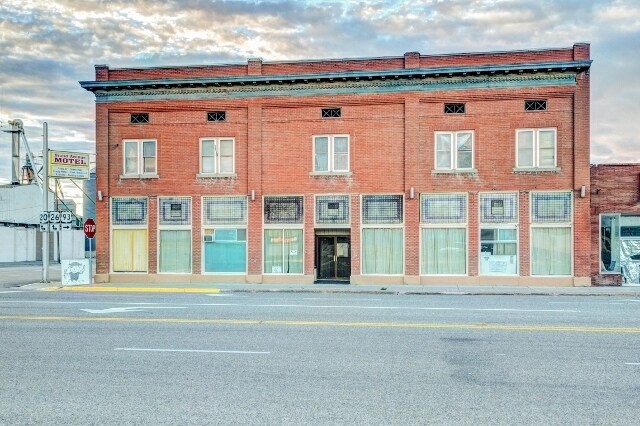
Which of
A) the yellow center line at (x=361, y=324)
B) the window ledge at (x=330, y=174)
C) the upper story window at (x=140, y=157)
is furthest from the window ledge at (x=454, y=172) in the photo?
the yellow center line at (x=361, y=324)

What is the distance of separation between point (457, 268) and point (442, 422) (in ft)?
69.2

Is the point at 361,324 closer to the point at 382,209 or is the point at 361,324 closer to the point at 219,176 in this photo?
the point at 382,209

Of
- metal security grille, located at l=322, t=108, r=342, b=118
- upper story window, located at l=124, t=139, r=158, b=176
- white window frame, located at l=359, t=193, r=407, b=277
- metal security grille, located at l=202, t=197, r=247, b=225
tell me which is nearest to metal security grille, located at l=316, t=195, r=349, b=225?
white window frame, located at l=359, t=193, r=407, b=277

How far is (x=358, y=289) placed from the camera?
25.2 meters

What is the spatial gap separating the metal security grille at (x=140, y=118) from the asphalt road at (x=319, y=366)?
572 inches

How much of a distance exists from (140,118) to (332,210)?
1071cm

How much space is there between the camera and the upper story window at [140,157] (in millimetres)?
29688

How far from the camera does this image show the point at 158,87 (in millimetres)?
29422

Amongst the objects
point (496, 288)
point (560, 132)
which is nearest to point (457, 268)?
point (496, 288)

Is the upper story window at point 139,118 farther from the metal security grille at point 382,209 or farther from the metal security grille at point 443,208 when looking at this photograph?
the metal security grille at point 443,208

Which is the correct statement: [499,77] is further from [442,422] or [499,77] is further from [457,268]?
[442,422]

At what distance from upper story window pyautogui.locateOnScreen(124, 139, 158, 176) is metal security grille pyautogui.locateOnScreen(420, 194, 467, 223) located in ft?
43.3

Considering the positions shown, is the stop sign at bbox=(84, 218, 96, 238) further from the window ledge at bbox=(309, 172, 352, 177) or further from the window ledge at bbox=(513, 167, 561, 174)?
the window ledge at bbox=(513, 167, 561, 174)

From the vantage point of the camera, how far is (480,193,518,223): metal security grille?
27.0 metres
